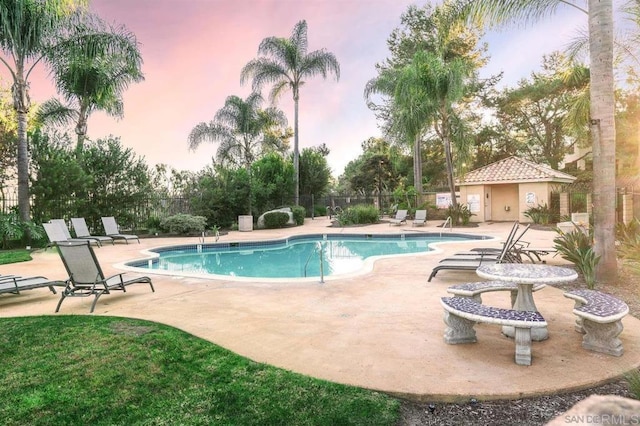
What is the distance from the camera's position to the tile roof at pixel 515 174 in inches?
796

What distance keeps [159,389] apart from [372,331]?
2.23 metres

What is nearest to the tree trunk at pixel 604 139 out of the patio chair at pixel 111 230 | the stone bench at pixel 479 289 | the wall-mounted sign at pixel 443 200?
the stone bench at pixel 479 289

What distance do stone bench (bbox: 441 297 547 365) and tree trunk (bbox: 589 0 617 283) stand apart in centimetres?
403

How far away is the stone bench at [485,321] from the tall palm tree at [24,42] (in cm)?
1441

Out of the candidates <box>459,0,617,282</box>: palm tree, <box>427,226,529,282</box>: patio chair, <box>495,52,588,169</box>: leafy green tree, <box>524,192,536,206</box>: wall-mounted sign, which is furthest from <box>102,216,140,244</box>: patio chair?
<box>495,52,588,169</box>: leafy green tree

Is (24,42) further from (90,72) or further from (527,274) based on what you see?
(527,274)

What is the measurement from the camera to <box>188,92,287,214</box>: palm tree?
22.5 metres

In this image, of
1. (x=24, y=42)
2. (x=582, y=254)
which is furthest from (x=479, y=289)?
(x=24, y=42)

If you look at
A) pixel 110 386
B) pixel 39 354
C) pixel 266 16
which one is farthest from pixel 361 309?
pixel 266 16

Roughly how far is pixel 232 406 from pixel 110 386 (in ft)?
3.68

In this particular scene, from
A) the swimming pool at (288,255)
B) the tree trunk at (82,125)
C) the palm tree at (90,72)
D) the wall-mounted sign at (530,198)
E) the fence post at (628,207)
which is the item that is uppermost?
the palm tree at (90,72)

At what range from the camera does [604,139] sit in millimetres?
6336

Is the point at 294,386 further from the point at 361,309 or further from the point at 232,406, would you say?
the point at 361,309

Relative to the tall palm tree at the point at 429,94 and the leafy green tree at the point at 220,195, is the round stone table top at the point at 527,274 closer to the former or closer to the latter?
the tall palm tree at the point at 429,94
